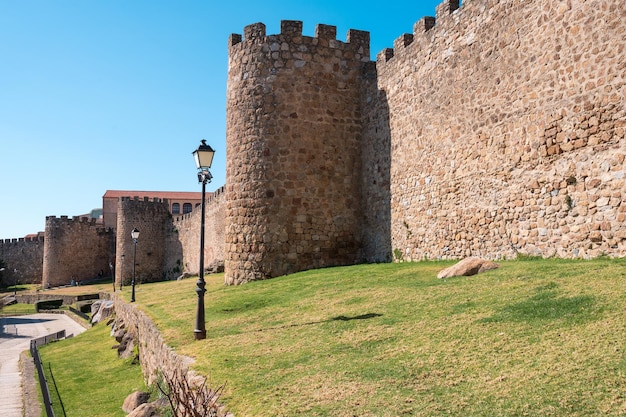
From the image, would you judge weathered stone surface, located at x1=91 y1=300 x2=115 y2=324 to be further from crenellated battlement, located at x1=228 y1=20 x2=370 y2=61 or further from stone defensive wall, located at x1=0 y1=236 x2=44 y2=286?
stone defensive wall, located at x1=0 y1=236 x2=44 y2=286

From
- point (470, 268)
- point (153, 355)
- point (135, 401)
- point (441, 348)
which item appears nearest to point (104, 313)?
point (153, 355)

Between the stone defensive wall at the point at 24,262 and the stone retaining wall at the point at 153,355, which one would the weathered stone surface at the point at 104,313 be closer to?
the stone retaining wall at the point at 153,355

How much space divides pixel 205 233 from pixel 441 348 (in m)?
34.4

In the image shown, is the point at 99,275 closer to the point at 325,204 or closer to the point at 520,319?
the point at 325,204

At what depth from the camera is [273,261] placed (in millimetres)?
15422

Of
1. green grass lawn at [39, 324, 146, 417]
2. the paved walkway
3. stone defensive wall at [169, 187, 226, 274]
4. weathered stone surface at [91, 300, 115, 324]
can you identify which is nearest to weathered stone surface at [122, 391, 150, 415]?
green grass lawn at [39, 324, 146, 417]

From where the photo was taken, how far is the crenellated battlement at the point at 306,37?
52.9 ft

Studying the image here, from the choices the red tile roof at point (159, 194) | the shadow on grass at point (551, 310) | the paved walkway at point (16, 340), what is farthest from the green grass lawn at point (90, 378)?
the red tile roof at point (159, 194)

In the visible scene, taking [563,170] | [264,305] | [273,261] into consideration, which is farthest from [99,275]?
[563,170]

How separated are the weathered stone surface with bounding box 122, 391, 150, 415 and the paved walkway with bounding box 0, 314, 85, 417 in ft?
11.6

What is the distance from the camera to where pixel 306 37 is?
16.3m

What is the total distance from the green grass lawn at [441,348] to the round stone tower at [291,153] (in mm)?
5907

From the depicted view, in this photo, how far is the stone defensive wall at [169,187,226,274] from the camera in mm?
31344

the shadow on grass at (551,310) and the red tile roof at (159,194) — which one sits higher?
the red tile roof at (159,194)
